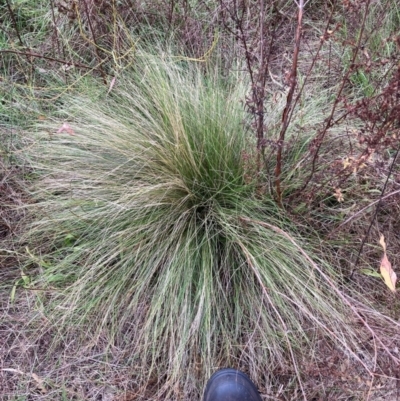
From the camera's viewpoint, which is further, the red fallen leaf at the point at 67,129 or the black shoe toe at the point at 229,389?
the red fallen leaf at the point at 67,129

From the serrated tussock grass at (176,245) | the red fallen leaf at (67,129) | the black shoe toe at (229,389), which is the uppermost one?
the red fallen leaf at (67,129)

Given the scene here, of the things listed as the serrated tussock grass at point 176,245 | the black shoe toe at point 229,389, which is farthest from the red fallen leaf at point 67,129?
the black shoe toe at point 229,389

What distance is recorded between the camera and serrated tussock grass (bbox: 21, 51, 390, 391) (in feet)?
5.34

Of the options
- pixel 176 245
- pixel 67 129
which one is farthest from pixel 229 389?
pixel 67 129

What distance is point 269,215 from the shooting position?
186cm

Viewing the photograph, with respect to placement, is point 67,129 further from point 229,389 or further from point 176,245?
point 229,389

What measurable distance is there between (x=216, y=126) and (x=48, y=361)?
1180mm

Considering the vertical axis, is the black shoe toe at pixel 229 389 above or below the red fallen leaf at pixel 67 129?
below

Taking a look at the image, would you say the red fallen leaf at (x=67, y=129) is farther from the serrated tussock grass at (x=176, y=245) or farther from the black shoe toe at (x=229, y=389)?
the black shoe toe at (x=229, y=389)

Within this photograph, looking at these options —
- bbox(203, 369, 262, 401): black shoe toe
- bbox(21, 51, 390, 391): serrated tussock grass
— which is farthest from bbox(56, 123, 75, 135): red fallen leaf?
bbox(203, 369, 262, 401): black shoe toe

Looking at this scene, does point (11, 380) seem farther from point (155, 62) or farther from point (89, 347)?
Result: point (155, 62)

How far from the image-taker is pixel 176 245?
5.84 feet

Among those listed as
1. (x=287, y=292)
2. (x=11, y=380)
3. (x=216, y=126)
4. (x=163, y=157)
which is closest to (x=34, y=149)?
(x=163, y=157)

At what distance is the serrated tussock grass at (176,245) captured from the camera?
64.1 inches
